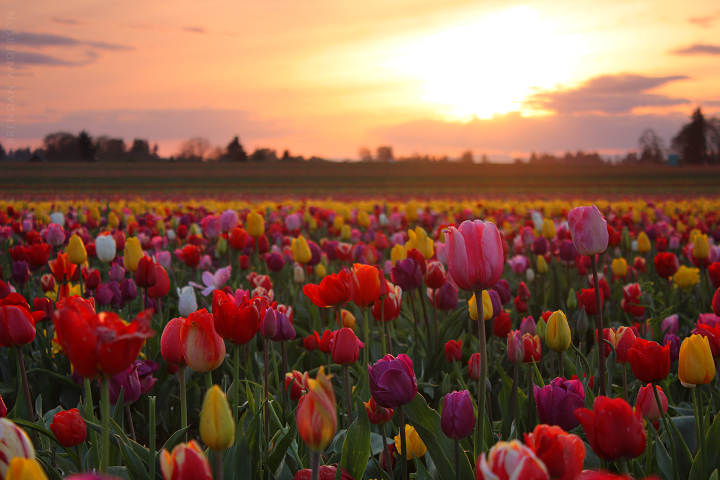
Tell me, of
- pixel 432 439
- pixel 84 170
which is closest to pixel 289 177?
pixel 84 170

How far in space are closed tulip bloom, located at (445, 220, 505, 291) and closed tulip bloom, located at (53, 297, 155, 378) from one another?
27.2 inches

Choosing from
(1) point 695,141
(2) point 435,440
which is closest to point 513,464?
(2) point 435,440

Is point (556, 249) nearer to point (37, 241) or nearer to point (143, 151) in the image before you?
point (37, 241)

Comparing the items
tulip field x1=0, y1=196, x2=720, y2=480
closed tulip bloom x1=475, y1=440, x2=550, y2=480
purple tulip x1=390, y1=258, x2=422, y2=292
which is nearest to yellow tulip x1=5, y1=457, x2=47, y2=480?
tulip field x1=0, y1=196, x2=720, y2=480

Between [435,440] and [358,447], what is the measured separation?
0.63ft

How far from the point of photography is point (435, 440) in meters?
1.26

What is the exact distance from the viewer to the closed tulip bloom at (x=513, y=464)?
0.59m

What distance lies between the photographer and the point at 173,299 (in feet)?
12.4

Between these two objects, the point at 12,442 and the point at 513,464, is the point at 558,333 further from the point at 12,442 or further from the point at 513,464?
the point at 12,442

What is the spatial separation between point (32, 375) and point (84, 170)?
51117mm

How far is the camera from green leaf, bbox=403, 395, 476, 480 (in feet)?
4.06

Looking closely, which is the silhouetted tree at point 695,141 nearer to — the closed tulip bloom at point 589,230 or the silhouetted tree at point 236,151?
the silhouetted tree at point 236,151

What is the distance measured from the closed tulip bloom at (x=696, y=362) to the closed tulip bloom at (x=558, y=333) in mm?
376

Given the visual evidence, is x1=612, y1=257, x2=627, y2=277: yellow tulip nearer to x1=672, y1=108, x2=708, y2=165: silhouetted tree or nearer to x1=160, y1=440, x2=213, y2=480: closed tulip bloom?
x1=160, y1=440, x2=213, y2=480: closed tulip bloom
